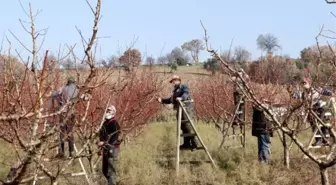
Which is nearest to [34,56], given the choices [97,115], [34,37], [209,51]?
[34,37]

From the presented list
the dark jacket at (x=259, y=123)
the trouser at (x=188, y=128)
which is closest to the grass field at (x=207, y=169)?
the trouser at (x=188, y=128)

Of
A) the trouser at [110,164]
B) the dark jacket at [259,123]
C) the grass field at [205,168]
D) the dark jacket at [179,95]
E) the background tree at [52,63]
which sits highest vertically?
the background tree at [52,63]

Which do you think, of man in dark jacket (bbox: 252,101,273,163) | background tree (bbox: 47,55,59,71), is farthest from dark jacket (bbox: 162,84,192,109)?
background tree (bbox: 47,55,59,71)

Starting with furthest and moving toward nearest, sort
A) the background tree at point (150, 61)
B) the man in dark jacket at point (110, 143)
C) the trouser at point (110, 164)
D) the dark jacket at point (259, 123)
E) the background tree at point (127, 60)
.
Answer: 1. the background tree at point (150, 61)
2. the dark jacket at point (259, 123)
3. the background tree at point (127, 60)
4. the trouser at point (110, 164)
5. the man in dark jacket at point (110, 143)

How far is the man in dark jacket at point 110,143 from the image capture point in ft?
25.2

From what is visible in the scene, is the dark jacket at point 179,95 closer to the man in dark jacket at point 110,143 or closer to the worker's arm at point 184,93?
the worker's arm at point 184,93

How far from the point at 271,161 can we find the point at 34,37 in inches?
290

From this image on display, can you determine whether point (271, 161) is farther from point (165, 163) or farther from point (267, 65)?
point (267, 65)

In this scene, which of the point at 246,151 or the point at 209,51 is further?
the point at 246,151

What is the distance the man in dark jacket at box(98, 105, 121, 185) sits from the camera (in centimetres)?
768

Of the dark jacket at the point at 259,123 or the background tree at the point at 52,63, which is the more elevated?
the background tree at the point at 52,63

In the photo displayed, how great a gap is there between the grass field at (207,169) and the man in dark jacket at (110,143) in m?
0.80

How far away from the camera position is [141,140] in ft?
43.7

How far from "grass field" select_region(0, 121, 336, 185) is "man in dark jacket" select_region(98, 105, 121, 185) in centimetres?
80
